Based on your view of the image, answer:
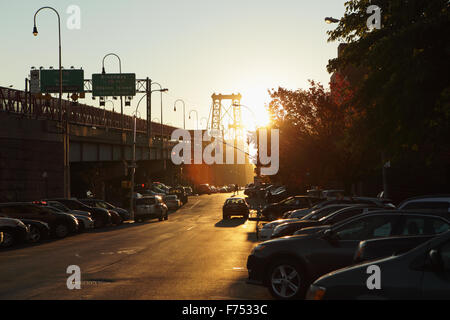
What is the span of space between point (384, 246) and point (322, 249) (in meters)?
2.25

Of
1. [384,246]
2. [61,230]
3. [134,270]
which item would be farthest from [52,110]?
[384,246]

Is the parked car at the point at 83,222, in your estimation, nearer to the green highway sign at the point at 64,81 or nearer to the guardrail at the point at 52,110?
the guardrail at the point at 52,110

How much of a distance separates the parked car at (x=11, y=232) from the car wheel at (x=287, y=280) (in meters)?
15.0

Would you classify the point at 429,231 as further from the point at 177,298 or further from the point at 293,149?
the point at 293,149

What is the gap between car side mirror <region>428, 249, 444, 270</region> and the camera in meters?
5.79

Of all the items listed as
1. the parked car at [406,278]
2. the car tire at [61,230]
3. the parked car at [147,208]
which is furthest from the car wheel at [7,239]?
the parked car at [147,208]

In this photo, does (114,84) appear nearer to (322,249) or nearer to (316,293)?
(322,249)

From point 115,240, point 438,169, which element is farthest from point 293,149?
point 115,240

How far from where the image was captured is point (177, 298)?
10.5 m

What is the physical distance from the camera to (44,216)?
27531 millimetres

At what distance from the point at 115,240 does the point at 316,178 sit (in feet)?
49.6

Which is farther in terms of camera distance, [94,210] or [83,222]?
[94,210]

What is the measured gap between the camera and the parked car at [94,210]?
117 feet

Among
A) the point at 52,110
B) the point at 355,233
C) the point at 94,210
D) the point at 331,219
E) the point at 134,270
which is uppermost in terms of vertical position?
the point at 52,110
